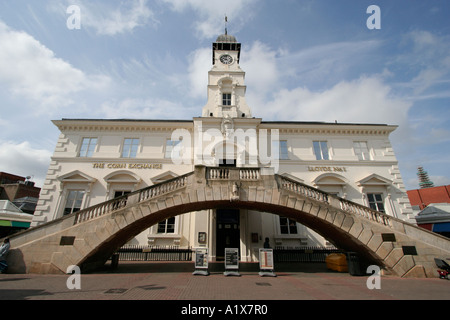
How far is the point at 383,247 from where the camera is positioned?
10.7 metres

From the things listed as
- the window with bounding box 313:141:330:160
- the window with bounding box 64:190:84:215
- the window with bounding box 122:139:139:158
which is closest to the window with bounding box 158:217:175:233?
the window with bounding box 122:139:139:158

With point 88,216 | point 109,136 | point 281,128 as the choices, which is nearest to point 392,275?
point 281,128

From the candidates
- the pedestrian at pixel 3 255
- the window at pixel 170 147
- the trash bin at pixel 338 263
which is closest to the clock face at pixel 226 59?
the window at pixel 170 147

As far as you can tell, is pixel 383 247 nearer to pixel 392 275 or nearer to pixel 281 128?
pixel 392 275

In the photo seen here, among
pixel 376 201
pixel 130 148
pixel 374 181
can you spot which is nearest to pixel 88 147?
pixel 130 148

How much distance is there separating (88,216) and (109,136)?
11.4 m

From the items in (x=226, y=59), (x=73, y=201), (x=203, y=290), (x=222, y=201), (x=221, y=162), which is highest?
(x=226, y=59)

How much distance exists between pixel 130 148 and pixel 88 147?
13.5 feet

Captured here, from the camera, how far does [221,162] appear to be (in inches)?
730

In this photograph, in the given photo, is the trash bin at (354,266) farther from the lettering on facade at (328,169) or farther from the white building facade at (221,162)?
the lettering on facade at (328,169)

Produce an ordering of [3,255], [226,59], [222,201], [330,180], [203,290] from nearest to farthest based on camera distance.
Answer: [203,290], [3,255], [222,201], [330,180], [226,59]

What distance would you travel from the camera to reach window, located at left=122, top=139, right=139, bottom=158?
19.8 meters

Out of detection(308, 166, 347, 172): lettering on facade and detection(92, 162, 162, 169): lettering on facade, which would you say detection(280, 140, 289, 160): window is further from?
detection(92, 162, 162, 169): lettering on facade

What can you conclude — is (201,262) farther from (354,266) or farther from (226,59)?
(226,59)
